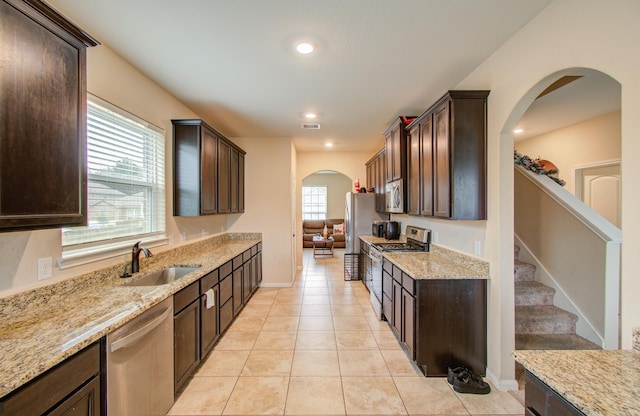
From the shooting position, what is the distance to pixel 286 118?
153 inches

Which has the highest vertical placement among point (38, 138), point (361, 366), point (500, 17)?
point (500, 17)

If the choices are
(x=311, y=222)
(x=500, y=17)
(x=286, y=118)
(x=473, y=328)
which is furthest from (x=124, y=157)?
(x=311, y=222)

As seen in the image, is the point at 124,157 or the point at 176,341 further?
the point at 124,157

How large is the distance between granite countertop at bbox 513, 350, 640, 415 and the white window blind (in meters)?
2.68

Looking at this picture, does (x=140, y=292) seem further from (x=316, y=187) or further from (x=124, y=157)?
(x=316, y=187)

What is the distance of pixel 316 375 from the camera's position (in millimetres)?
2340

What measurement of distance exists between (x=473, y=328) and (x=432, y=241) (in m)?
1.24

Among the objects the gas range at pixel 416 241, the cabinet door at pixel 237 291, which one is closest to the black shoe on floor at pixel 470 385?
the gas range at pixel 416 241

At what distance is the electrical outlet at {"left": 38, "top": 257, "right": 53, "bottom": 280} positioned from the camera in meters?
1.60

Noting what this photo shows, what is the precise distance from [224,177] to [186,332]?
2.30 metres

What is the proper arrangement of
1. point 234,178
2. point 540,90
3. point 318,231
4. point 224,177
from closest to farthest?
1. point 540,90
2. point 224,177
3. point 234,178
4. point 318,231

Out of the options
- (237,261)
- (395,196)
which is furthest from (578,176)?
(237,261)

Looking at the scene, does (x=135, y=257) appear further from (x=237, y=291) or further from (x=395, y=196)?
(x=395, y=196)

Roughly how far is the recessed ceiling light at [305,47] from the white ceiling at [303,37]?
59 mm
